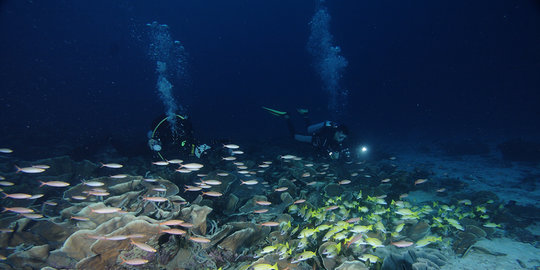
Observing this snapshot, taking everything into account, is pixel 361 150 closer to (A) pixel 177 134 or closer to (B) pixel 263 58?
(A) pixel 177 134

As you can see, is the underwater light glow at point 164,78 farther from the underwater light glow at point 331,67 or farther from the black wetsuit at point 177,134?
the underwater light glow at point 331,67

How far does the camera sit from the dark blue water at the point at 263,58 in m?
74.8

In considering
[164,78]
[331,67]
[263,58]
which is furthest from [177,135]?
[263,58]

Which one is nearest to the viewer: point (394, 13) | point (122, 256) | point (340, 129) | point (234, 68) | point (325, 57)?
point (122, 256)

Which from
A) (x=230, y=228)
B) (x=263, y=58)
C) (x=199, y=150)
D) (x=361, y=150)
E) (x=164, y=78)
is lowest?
(x=230, y=228)

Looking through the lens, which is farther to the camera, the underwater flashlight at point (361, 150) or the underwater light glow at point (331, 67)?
the underwater light glow at point (331, 67)

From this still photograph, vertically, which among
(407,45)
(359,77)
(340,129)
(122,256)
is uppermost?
(407,45)

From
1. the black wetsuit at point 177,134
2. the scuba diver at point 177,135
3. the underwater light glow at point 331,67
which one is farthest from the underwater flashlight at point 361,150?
the underwater light glow at point 331,67

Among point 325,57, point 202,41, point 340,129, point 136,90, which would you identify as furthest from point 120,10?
point 340,129

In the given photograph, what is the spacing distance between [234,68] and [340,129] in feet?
489

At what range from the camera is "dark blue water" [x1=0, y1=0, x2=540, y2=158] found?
7481cm

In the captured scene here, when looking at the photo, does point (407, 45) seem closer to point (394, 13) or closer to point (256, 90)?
point (394, 13)

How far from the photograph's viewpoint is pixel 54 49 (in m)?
142

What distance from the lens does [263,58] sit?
13612 cm
